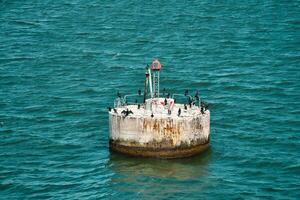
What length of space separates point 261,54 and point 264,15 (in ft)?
67.9

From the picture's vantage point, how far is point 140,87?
85562 millimetres

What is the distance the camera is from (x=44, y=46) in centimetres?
10562

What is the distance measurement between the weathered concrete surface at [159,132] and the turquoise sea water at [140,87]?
930 millimetres

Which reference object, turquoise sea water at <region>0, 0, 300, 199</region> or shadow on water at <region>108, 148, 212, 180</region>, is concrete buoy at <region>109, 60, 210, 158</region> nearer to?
shadow on water at <region>108, 148, 212, 180</region>

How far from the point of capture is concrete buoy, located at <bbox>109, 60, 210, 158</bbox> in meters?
63.9

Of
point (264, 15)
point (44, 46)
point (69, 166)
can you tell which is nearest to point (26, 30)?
point (44, 46)

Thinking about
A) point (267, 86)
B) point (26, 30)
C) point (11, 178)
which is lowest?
point (11, 178)

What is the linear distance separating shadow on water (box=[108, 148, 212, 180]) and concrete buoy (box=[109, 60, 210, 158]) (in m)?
0.48

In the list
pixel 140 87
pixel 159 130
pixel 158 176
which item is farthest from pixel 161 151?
pixel 140 87

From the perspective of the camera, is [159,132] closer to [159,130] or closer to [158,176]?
[159,130]

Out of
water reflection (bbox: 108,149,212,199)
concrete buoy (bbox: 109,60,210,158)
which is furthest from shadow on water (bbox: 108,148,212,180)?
concrete buoy (bbox: 109,60,210,158)

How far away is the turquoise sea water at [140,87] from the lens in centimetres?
6200

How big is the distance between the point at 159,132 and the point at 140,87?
865 inches

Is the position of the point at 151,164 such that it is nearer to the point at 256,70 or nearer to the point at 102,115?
the point at 102,115
